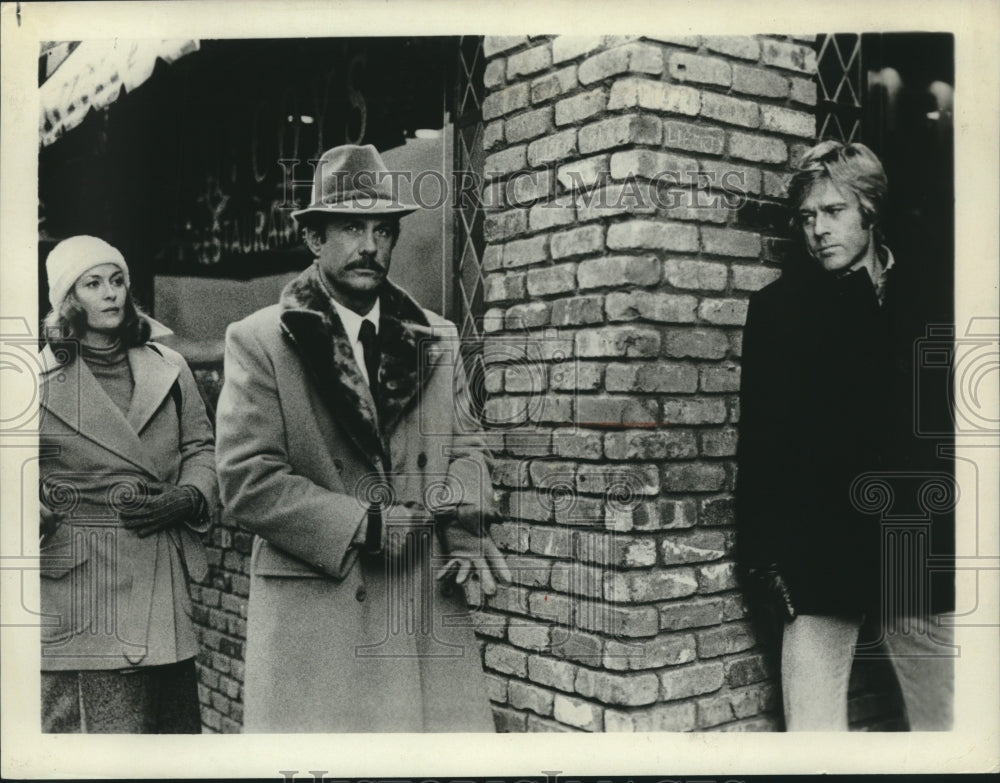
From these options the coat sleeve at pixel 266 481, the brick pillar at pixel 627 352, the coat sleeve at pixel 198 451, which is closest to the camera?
the brick pillar at pixel 627 352

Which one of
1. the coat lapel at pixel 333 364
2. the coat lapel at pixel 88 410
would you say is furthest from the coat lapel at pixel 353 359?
the coat lapel at pixel 88 410

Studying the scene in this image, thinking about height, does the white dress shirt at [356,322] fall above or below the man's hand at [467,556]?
above

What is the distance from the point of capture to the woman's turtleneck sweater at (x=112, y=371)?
3.28 metres

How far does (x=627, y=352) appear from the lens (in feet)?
9.82

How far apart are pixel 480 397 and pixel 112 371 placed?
138 centimetres

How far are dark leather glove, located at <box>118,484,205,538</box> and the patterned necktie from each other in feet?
2.58

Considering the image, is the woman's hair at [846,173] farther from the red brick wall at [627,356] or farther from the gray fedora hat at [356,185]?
the gray fedora hat at [356,185]

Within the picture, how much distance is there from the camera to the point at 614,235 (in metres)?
3.02

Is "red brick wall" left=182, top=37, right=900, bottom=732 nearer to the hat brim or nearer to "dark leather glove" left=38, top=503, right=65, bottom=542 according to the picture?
the hat brim

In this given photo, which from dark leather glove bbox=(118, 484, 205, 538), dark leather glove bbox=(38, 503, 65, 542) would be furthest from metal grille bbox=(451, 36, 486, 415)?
dark leather glove bbox=(38, 503, 65, 542)

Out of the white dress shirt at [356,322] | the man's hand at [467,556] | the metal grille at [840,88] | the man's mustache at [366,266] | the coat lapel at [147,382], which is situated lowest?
the man's hand at [467,556]

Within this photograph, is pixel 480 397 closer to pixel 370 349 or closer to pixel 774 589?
pixel 370 349

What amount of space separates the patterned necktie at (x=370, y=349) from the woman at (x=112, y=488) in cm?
64

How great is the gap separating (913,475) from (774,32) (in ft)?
5.48
